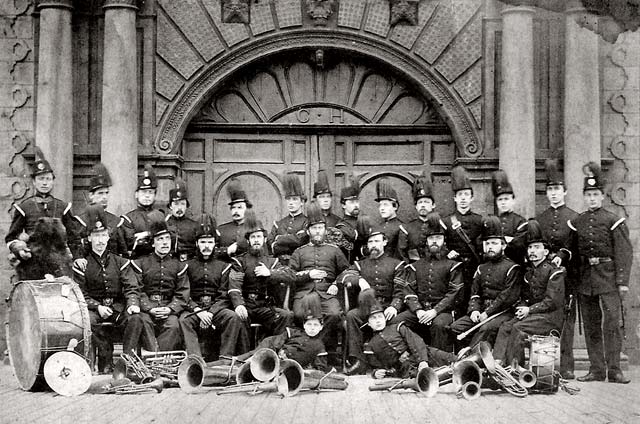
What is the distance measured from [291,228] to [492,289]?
2334mm

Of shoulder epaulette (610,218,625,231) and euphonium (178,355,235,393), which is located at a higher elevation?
shoulder epaulette (610,218,625,231)

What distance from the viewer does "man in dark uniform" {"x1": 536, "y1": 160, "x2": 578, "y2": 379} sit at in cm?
1062

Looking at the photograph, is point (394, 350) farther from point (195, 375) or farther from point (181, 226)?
point (181, 226)

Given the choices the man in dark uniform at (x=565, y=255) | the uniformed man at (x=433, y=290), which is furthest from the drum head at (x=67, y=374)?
the man in dark uniform at (x=565, y=255)

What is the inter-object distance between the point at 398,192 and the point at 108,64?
12.3 ft

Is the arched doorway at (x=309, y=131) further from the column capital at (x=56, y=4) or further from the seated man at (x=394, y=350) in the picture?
the seated man at (x=394, y=350)

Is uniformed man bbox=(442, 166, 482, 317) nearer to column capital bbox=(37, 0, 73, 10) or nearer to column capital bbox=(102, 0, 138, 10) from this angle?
column capital bbox=(102, 0, 138, 10)

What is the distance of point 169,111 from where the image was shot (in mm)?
12688

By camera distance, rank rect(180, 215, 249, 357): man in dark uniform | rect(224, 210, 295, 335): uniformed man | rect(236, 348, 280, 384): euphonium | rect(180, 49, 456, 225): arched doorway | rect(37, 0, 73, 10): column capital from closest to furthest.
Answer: rect(236, 348, 280, 384): euphonium, rect(180, 215, 249, 357): man in dark uniform, rect(224, 210, 295, 335): uniformed man, rect(37, 0, 73, 10): column capital, rect(180, 49, 456, 225): arched doorway

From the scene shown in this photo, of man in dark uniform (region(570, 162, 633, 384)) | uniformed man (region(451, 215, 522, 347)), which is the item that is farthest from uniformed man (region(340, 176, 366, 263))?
man in dark uniform (region(570, 162, 633, 384))

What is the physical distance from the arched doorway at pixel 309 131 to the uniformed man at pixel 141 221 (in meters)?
1.44

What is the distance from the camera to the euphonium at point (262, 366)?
9312 mm

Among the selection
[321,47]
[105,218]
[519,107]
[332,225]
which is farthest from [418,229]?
[105,218]

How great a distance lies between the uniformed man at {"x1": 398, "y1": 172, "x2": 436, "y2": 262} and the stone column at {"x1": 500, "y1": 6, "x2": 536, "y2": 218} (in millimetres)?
1212
